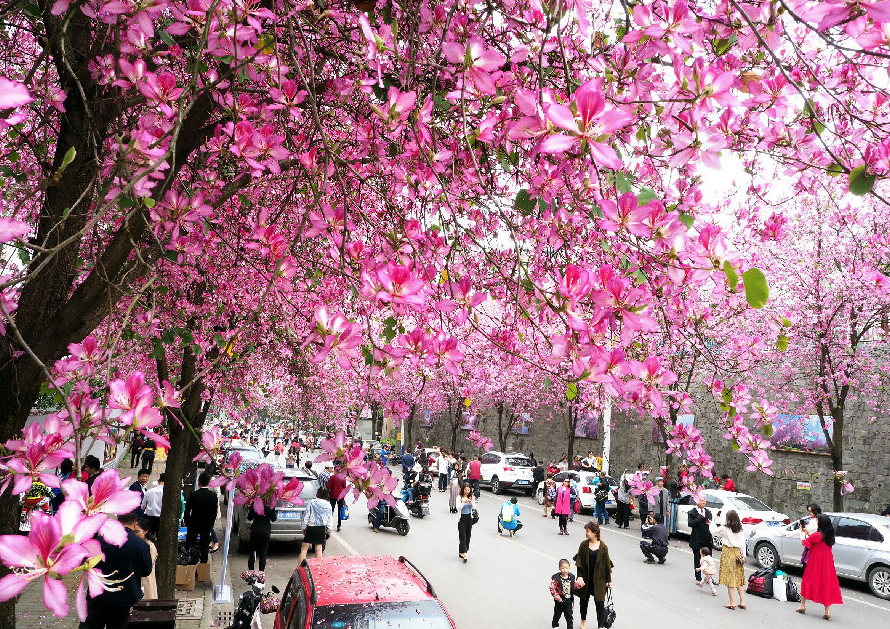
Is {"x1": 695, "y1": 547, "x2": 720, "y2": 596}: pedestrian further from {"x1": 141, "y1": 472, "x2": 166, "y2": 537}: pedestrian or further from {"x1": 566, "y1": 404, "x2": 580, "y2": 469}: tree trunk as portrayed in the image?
{"x1": 566, "y1": 404, "x2": 580, "y2": 469}: tree trunk

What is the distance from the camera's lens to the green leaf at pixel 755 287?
1.74 metres

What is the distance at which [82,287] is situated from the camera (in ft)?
11.9

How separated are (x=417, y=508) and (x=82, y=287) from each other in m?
17.2

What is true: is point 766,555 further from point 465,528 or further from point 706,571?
point 465,528

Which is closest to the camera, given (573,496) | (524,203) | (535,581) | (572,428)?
(524,203)

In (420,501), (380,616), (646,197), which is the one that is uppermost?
(646,197)

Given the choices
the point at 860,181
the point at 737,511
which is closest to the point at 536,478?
the point at 737,511

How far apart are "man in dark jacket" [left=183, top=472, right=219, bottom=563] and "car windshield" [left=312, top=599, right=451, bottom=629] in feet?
20.6

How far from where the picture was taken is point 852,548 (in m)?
13.0

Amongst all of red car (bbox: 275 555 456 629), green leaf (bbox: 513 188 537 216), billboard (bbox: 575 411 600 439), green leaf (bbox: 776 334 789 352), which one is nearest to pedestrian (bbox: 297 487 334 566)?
red car (bbox: 275 555 456 629)

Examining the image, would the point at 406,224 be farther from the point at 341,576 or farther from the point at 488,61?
the point at 341,576

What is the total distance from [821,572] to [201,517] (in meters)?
10.3

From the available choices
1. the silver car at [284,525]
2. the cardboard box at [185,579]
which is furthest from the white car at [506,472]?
the cardboard box at [185,579]

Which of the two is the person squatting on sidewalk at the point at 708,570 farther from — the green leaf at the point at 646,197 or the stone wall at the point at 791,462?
the green leaf at the point at 646,197
